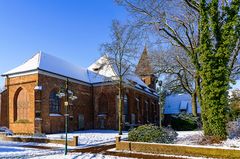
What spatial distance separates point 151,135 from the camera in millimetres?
17375

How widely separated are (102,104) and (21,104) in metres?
11.8

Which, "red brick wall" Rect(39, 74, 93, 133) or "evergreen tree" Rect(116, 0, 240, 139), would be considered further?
"red brick wall" Rect(39, 74, 93, 133)

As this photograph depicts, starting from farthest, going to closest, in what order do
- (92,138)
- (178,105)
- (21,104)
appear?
1. (178,105)
2. (21,104)
3. (92,138)

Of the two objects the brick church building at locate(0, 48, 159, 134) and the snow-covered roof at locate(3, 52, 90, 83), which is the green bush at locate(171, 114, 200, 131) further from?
the snow-covered roof at locate(3, 52, 90, 83)

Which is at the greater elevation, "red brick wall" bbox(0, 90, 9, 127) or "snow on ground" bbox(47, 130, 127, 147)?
"red brick wall" bbox(0, 90, 9, 127)

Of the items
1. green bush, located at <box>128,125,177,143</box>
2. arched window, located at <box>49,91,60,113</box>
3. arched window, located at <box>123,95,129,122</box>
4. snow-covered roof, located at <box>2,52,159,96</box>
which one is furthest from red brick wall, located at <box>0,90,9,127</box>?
green bush, located at <box>128,125,177,143</box>

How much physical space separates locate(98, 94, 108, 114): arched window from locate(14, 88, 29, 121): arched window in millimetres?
11138

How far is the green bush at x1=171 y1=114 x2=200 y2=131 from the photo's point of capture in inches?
1529

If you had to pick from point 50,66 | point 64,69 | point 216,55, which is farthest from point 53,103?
point 216,55

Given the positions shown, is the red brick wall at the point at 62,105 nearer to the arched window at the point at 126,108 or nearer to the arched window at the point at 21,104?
the arched window at the point at 21,104

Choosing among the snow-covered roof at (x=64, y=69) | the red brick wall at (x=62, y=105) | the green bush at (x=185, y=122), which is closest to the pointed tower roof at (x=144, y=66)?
the snow-covered roof at (x=64, y=69)

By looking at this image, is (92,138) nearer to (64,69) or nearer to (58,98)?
(58,98)

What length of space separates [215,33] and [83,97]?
23.2 m

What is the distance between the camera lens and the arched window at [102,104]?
128 ft
